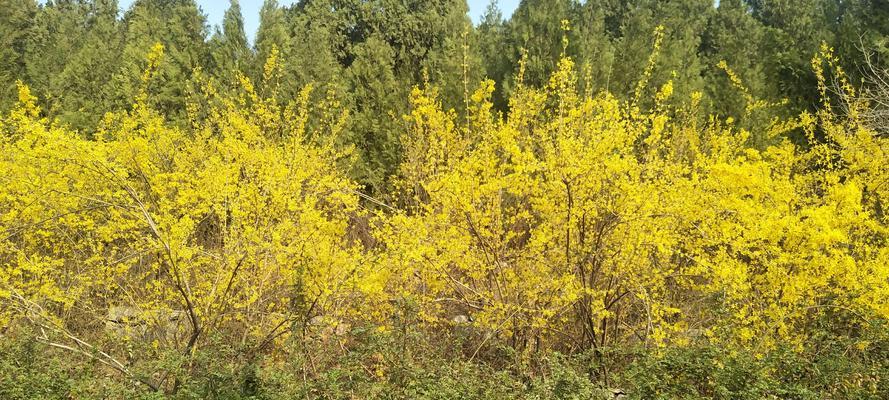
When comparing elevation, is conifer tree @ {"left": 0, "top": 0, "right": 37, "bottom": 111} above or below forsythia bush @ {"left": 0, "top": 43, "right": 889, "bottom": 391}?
→ above

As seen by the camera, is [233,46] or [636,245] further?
[233,46]

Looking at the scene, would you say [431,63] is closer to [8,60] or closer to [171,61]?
[171,61]

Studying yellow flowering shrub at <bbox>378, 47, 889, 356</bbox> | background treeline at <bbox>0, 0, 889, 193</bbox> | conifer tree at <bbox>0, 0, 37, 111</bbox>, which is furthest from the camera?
conifer tree at <bbox>0, 0, 37, 111</bbox>

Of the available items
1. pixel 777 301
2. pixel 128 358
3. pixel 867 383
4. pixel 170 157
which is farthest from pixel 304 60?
pixel 867 383

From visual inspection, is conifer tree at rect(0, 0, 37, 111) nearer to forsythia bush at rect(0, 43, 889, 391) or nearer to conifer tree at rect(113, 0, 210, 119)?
conifer tree at rect(113, 0, 210, 119)

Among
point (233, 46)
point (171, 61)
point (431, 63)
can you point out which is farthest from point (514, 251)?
point (171, 61)

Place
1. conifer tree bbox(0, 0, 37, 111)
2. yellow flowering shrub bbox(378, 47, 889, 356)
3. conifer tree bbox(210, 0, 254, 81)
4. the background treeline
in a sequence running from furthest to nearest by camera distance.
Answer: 1. conifer tree bbox(0, 0, 37, 111)
2. conifer tree bbox(210, 0, 254, 81)
3. the background treeline
4. yellow flowering shrub bbox(378, 47, 889, 356)

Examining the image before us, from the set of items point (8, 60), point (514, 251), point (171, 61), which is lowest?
point (514, 251)

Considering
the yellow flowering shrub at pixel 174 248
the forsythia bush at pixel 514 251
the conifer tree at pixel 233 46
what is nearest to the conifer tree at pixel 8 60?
the conifer tree at pixel 233 46

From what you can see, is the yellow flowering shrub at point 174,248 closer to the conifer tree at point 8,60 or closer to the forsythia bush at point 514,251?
the forsythia bush at point 514,251

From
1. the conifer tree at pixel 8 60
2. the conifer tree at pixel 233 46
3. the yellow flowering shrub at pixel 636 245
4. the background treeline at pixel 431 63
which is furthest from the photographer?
the conifer tree at pixel 8 60

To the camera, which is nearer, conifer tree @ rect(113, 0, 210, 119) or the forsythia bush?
the forsythia bush

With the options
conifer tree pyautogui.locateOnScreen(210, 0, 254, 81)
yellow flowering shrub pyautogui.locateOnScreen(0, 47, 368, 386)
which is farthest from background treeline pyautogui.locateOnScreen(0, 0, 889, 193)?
yellow flowering shrub pyautogui.locateOnScreen(0, 47, 368, 386)

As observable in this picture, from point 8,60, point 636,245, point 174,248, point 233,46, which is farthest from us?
point 8,60
